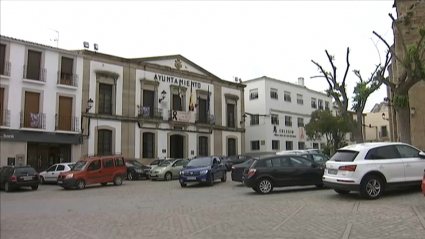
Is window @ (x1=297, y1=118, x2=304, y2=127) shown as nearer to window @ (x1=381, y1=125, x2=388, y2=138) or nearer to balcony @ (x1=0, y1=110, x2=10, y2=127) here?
window @ (x1=381, y1=125, x2=388, y2=138)

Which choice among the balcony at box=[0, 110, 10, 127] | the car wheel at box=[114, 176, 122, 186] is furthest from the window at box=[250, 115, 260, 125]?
the balcony at box=[0, 110, 10, 127]

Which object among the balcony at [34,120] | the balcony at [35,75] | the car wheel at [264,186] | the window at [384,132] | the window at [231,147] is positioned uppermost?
the balcony at [35,75]

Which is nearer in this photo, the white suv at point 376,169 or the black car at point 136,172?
the white suv at point 376,169

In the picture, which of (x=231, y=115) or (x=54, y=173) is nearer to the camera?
(x=54, y=173)

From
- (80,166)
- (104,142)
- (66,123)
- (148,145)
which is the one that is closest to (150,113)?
(148,145)

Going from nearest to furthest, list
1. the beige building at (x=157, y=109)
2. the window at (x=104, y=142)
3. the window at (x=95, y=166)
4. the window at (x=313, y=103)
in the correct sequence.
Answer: the window at (x=95, y=166)
the window at (x=104, y=142)
the beige building at (x=157, y=109)
the window at (x=313, y=103)

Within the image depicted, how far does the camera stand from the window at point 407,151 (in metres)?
11.6

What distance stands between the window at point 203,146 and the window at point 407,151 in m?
26.1

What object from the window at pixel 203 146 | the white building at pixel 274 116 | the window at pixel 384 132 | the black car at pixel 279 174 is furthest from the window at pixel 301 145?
the black car at pixel 279 174

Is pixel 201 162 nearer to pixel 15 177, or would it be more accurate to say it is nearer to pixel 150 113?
pixel 15 177

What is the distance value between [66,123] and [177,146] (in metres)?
11.2

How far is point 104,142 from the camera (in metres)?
30.3

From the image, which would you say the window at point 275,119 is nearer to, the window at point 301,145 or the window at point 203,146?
the window at point 301,145

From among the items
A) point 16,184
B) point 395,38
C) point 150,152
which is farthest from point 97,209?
point 150,152
